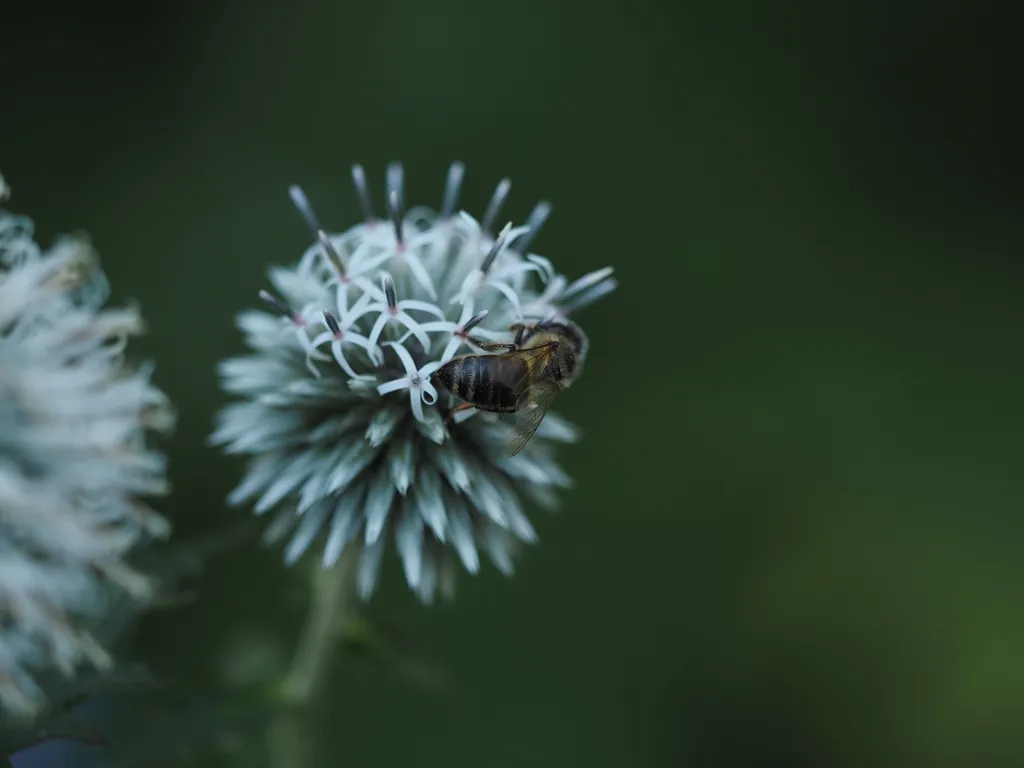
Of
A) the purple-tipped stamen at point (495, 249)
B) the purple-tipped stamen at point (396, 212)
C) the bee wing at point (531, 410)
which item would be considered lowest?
the bee wing at point (531, 410)

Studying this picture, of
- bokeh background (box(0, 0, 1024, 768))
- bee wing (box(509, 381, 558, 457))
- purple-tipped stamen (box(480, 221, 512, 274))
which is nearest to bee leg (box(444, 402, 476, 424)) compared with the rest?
bee wing (box(509, 381, 558, 457))

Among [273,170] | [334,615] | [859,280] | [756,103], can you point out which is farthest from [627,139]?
[334,615]

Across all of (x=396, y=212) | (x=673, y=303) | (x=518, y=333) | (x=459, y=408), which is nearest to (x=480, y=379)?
(x=459, y=408)

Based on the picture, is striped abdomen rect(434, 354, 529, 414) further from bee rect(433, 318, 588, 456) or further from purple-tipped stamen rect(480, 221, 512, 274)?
purple-tipped stamen rect(480, 221, 512, 274)

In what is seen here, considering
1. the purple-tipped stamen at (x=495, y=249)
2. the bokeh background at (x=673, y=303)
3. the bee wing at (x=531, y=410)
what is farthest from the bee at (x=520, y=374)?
the bokeh background at (x=673, y=303)

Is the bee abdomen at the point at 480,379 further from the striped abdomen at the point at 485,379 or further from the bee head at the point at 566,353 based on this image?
the bee head at the point at 566,353

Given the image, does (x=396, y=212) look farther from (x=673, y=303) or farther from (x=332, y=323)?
(x=673, y=303)

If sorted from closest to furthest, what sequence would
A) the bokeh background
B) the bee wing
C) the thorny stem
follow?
the bee wing, the thorny stem, the bokeh background

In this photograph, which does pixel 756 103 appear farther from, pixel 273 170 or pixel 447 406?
pixel 447 406
